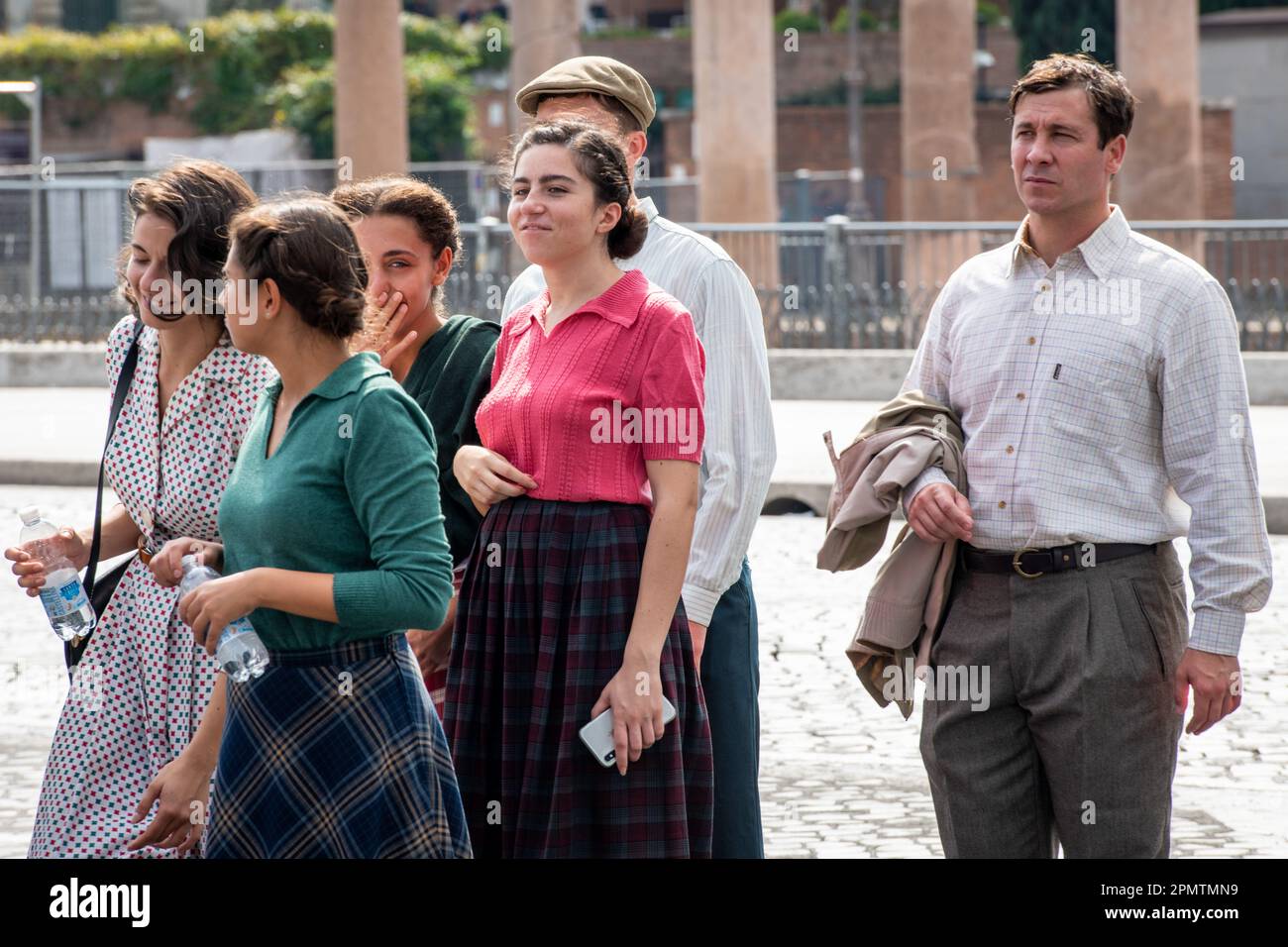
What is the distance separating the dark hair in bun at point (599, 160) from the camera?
12.4 ft

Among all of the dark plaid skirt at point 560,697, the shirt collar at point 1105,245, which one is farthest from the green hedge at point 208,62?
the dark plaid skirt at point 560,697

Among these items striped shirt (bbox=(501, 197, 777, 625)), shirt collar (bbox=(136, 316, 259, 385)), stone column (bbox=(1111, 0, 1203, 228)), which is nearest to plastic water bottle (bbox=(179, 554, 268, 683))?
shirt collar (bbox=(136, 316, 259, 385))

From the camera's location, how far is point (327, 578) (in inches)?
127

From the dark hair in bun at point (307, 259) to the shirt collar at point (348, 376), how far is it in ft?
0.16

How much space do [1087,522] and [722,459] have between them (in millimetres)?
768

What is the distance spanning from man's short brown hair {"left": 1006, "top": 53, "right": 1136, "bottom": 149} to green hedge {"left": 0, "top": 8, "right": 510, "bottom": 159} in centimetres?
3629

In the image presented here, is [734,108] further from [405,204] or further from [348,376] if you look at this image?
[348,376]

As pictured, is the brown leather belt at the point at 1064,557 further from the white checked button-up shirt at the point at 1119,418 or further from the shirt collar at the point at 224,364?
the shirt collar at the point at 224,364

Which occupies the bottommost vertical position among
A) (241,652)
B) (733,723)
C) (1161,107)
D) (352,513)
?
(733,723)

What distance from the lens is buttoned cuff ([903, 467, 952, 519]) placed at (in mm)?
3902

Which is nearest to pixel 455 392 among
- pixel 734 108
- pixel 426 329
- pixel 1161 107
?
pixel 426 329
